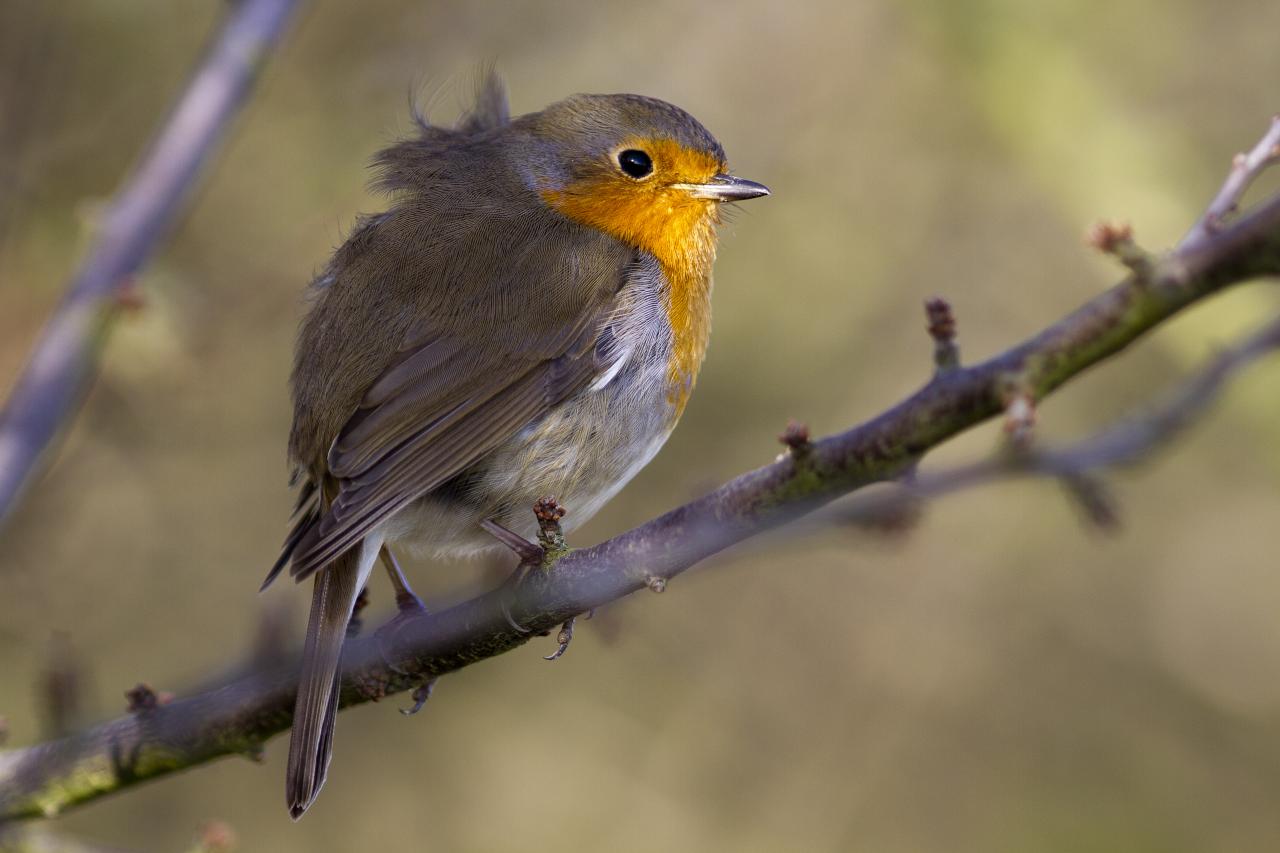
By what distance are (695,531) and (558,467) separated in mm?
1304

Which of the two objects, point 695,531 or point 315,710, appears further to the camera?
point 315,710

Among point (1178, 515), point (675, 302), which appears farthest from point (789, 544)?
point (1178, 515)

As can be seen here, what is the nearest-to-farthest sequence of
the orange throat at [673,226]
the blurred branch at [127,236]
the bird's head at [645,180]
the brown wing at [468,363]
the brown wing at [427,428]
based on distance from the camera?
the blurred branch at [127,236] → the brown wing at [427,428] → the brown wing at [468,363] → the orange throat at [673,226] → the bird's head at [645,180]

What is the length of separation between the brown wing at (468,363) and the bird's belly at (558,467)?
0.06 metres

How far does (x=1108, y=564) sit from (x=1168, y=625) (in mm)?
390

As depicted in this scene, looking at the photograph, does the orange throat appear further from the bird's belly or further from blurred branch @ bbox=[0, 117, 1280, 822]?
blurred branch @ bbox=[0, 117, 1280, 822]

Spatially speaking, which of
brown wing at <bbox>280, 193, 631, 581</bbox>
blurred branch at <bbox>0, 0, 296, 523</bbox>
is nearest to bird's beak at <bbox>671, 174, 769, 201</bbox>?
brown wing at <bbox>280, 193, 631, 581</bbox>

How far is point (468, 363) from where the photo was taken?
3508 millimetres

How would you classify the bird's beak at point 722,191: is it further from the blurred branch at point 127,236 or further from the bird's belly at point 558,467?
the blurred branch at point 127,236

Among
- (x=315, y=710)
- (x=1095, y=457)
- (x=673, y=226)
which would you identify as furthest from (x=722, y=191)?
(x=1095, y=457)

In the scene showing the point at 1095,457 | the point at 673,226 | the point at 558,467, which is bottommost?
the point at 1095,457

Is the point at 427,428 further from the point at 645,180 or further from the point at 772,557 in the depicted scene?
the point at 772,557

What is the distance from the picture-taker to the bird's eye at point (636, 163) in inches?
156

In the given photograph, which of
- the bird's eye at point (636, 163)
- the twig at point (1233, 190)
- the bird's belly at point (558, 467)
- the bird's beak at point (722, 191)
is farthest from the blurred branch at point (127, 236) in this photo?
the twig at point (1233, 190)
